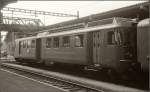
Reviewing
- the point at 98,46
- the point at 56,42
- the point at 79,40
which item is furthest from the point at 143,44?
the point at 56,42

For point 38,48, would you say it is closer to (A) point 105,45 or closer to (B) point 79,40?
(B) point 79,40

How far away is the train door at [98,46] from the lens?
13.0 metres

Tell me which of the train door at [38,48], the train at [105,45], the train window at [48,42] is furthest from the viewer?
the train door at [38,48]

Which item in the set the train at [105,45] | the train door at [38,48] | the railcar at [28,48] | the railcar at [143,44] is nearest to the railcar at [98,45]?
the train at [105,45]

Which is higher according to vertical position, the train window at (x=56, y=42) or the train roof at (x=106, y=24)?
the train roof at (x=106, y=24)

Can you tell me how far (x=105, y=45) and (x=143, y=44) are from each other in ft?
8.00

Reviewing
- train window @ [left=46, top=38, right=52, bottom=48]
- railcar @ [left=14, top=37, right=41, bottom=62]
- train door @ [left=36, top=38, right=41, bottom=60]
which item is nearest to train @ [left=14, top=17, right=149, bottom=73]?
→ train window @ [left=46, top=38, right=52, bottom=48]

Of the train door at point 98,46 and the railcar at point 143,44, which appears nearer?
the railcar at point 143,44

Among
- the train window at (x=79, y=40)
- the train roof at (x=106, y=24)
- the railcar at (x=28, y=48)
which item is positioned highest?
the train roof at (x=106, y=24)

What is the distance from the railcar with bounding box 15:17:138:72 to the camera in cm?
1173

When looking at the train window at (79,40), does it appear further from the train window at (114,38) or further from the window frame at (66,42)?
the train window at (114,38)

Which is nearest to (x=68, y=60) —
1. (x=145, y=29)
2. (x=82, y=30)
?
(x=82, y=30)

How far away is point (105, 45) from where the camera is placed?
12633 mm

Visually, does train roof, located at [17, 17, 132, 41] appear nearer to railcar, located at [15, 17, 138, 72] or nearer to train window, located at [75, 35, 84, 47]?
railcar, located at [15, 17, 138, 72]
